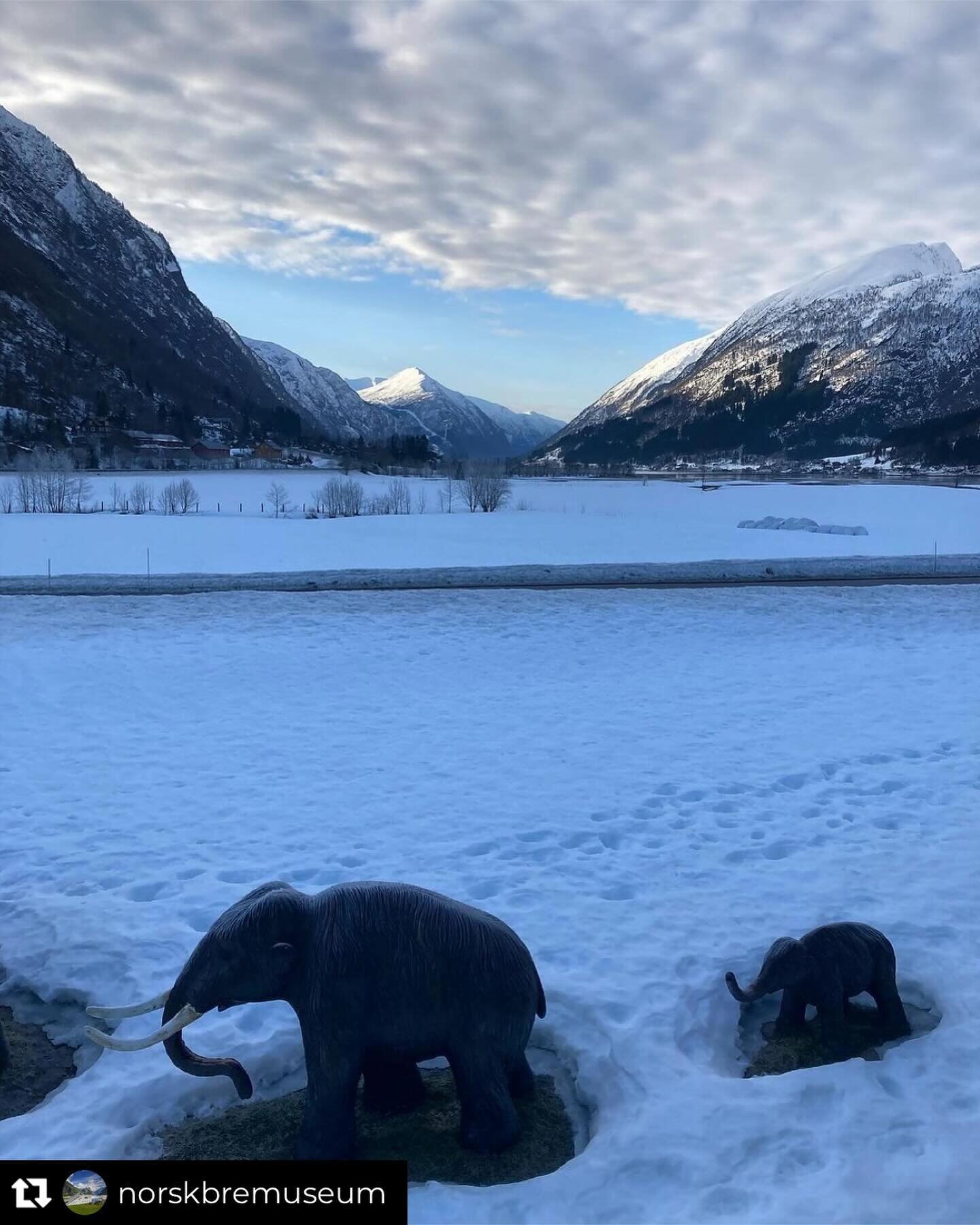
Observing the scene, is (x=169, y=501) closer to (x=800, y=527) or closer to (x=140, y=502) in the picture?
(x=140, y=502)

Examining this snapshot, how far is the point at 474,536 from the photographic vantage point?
161 ft

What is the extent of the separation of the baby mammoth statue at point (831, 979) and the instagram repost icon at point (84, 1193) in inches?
171

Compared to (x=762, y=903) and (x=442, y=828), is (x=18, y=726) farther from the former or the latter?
(x=762, y=903)

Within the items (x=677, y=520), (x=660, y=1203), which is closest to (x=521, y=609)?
(x=660, y=1203)

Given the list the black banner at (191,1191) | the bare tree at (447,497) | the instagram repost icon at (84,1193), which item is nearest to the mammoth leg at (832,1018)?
the black banner at (191,1191)

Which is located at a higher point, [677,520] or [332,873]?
[677,520]

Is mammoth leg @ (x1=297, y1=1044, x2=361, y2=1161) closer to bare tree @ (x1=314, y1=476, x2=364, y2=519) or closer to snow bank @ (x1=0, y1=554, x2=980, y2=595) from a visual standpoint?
snow bank @ (x1=0, y1=554, x2=980, y2=595)

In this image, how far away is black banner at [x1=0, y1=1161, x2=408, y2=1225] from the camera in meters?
4.20

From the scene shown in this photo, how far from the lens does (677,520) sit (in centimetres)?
6075

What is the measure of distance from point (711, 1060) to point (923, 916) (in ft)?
10.3

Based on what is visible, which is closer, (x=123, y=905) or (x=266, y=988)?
(x=266, y=988)

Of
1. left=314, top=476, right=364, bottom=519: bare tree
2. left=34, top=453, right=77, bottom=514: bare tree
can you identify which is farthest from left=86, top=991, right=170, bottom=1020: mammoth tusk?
left=34, top=453, right=77, bottom=514: bare tree

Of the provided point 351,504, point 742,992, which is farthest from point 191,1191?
point 351,504

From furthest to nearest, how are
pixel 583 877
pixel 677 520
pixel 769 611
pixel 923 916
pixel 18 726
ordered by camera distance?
pixel 677 520 → pixel 769 611 → pixel 18 726 → pixel 583 877 → pixel 923 916
